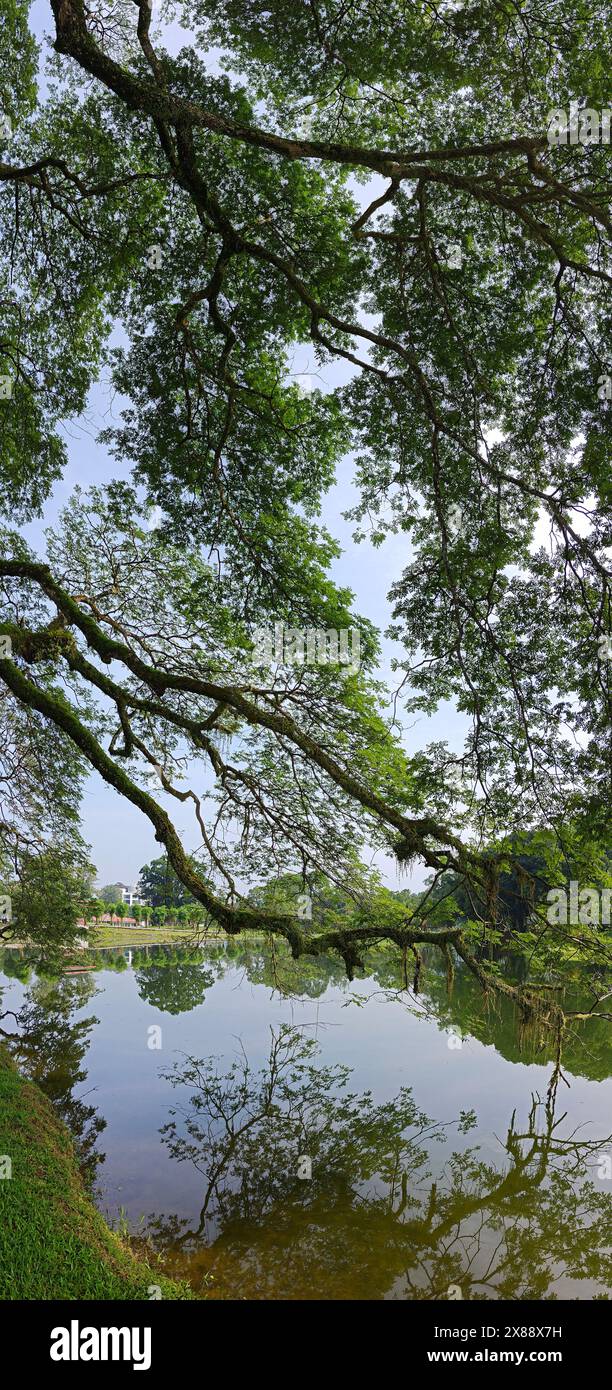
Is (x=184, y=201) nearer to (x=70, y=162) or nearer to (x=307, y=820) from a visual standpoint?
(x=70, y=162)

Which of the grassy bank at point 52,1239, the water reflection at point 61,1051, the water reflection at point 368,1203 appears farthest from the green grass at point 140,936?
the grassy bank at point 52,1239

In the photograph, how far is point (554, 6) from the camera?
13.8 ft

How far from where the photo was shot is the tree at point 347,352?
176 inches

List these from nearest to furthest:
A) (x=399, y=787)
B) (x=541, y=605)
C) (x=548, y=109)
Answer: (x=548, y=109) < (x=541, y=605) < (x=399, y=787)

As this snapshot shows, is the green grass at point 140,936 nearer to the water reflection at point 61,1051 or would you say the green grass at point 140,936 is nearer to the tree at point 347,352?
the water reflection at point 61,1051

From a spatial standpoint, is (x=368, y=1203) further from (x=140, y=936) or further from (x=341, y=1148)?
(x=140, y=936)

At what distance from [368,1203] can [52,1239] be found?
4.02 meters

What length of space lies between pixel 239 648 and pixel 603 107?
6.06m

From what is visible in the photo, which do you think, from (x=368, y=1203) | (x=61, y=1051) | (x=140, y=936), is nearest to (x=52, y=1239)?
(x=368, y=1203)

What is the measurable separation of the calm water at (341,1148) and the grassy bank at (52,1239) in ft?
2.64

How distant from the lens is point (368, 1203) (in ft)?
23.3

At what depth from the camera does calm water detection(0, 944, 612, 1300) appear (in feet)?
19.6

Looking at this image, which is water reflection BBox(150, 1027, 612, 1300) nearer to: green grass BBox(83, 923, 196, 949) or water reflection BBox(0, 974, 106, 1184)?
water reflection BBox(0, 974, 106, 1184)
